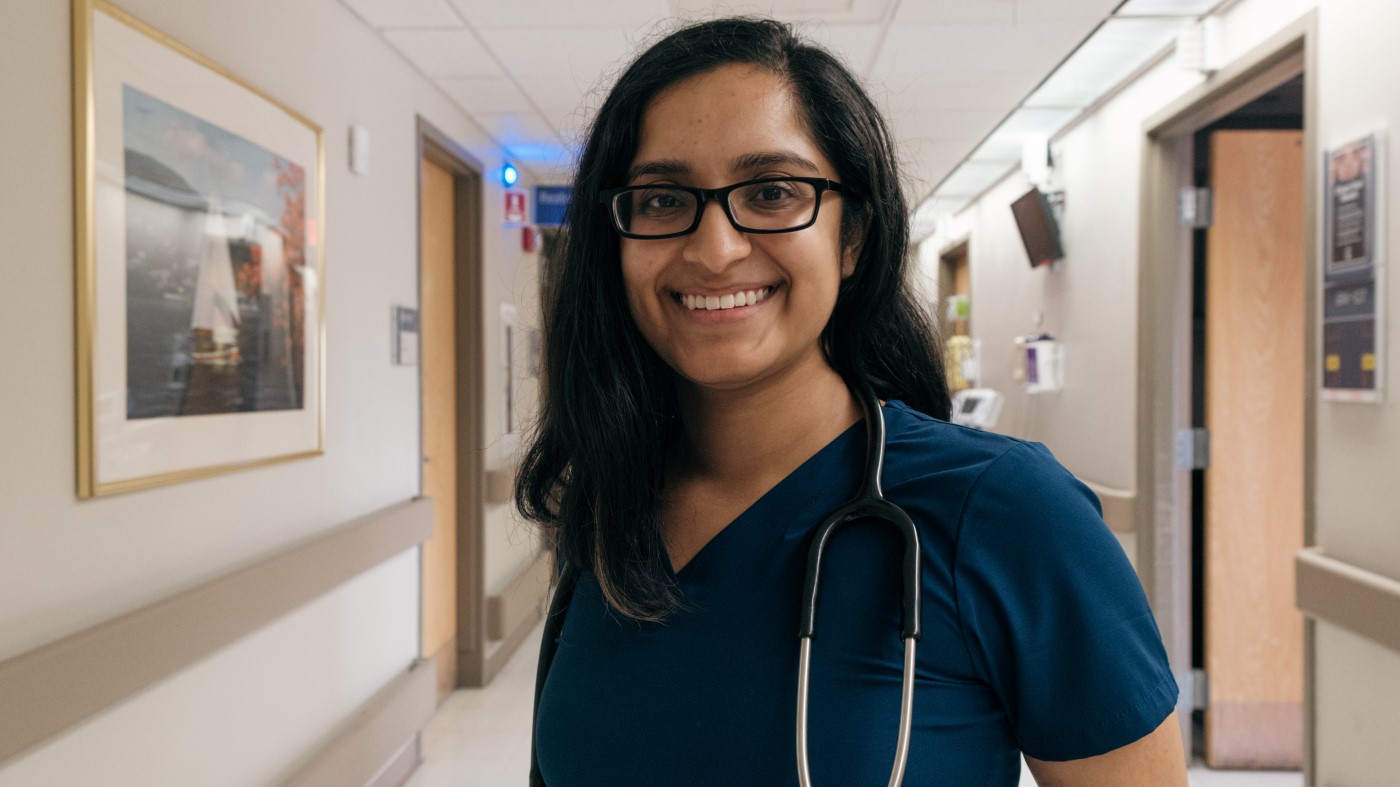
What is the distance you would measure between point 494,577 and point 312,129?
2734mm

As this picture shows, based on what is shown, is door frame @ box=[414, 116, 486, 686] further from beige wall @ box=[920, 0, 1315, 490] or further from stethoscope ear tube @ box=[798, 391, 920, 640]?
stethoscope ear tube @ box=[798, 391, 920, 640]

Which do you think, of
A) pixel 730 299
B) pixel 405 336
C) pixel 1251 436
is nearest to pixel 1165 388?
pixel 1251 436

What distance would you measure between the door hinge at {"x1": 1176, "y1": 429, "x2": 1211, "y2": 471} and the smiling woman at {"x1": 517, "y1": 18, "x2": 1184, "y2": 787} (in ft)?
9.56

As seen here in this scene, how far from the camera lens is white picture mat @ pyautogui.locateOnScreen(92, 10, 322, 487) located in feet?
6.15

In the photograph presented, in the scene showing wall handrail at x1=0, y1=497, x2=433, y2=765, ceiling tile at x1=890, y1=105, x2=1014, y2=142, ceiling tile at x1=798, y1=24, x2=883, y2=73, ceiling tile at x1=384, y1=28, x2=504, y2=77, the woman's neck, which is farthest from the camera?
ceiling tile at x1=890, y1=105, x2=1014, y2=142

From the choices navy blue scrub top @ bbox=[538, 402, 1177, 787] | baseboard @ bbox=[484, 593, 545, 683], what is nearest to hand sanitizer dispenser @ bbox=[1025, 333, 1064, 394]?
baseboard @ bbox=[484, 593, 545, 683]

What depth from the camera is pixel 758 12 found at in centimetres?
313

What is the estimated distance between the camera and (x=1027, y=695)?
827 millimetres

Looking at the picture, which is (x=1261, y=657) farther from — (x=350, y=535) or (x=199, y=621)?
(x=199, y=621)

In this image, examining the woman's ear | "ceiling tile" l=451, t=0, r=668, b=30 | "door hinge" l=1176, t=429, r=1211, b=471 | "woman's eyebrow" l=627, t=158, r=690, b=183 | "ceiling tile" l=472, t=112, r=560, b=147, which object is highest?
"ceiling tile" l=472, t=112, r=560, b=147

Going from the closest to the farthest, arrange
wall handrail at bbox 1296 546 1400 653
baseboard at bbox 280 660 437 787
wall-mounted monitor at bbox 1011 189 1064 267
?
wall handrail at bbox 1296 546 1400 653
baseboard at bbox 280 660 437 787
wall-mounted monitor at bbox 1011 189 1064 267

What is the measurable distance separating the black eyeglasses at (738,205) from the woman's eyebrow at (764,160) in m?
0.02

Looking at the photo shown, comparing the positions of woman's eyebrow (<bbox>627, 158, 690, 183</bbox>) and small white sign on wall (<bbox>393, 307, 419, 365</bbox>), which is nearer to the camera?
woman's eyebrow (<bbox>627, 158, 690, 183</bbox>)

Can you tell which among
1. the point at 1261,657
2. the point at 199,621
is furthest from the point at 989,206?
the point at 199,621
